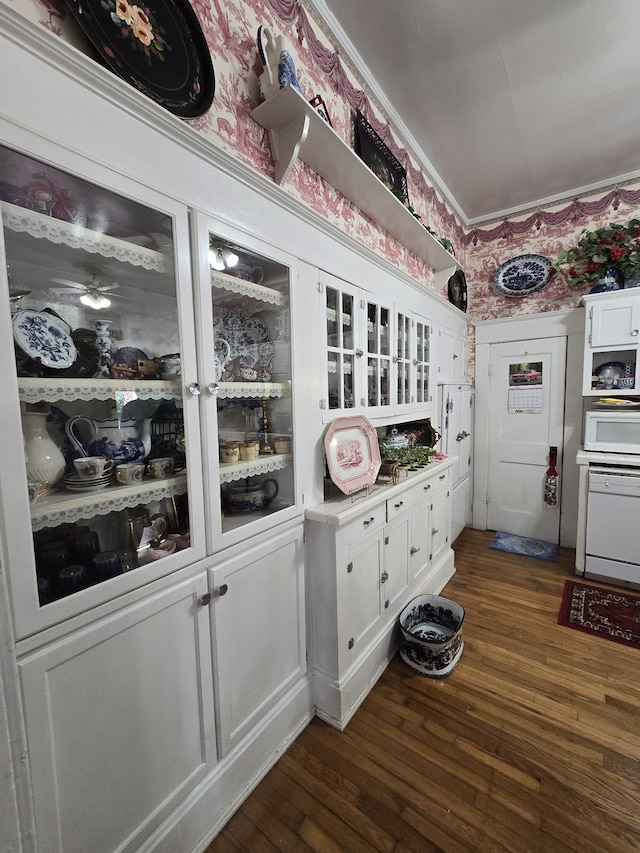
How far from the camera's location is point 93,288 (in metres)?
0.94

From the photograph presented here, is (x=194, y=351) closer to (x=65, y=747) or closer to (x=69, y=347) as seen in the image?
(x=69, y=347)

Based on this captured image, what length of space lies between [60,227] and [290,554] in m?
1.26

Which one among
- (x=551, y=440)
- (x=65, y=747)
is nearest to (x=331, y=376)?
(x=65, y=747)

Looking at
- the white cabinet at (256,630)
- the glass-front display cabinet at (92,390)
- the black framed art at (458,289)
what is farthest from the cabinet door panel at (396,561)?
the black framed art at (458,289)

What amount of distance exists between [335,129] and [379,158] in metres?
0.39

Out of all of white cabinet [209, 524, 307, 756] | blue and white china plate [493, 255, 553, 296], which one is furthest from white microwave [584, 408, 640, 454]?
white cabinet [209, 524, 307, 756]

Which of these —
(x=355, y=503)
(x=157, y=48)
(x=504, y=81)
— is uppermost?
(x=504, y=81)

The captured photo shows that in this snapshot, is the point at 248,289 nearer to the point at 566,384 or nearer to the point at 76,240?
the point at 76,240

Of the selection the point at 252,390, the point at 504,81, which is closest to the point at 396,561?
the point at 252,390

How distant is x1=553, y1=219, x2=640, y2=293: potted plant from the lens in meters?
2.79

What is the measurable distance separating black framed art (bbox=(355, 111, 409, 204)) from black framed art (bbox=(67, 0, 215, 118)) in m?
1.02

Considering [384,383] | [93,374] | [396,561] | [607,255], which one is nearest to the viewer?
[93,374]

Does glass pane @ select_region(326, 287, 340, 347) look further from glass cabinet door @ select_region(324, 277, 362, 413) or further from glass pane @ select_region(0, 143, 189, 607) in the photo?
glass pane @ select_region(0, 143, 189, 607)

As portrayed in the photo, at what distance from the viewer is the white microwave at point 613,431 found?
8.88ft
